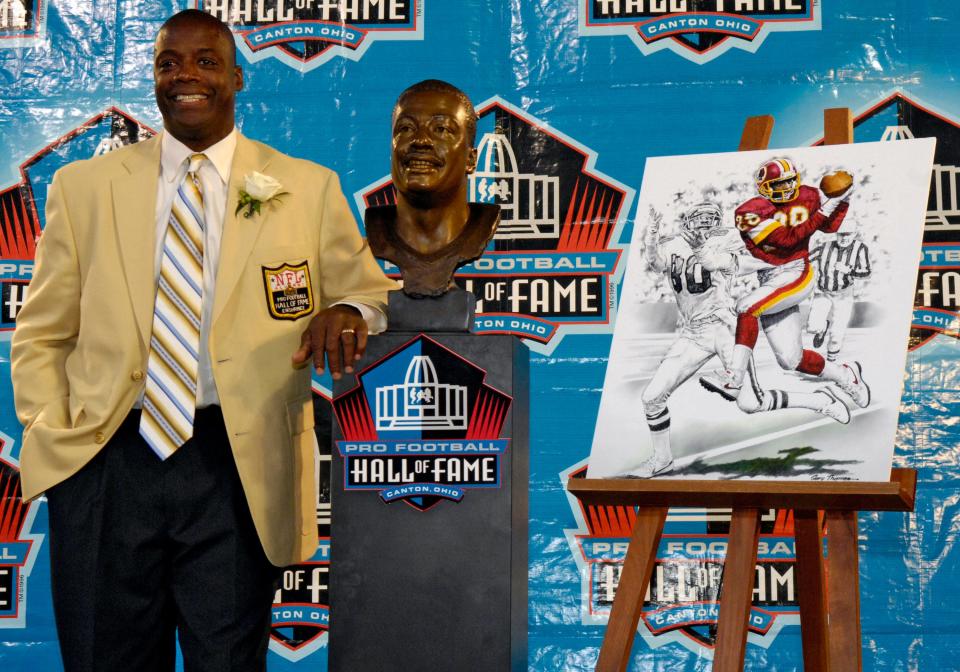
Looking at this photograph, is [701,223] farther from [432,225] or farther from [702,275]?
[432,225]

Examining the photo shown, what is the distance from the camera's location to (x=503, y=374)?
84.6 inches

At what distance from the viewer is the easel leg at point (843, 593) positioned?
2.01 m

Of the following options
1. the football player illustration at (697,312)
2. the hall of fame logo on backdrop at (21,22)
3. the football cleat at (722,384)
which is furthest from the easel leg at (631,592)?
the hall of fame logo on backdrop at (21,22)

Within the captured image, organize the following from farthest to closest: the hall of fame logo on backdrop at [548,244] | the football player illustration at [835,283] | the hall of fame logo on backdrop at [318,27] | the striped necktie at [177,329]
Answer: the hall of fame logo on backdrop at [318,27], the hall of fame logo on backdrop at [548,244], the football player illustration at [835,283], the striped necktie at [177,329]

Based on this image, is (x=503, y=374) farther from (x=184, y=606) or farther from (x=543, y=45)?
(x=543, y=45)

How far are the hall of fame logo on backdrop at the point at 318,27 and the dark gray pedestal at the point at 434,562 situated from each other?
57.7 inches

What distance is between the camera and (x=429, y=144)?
227 cm

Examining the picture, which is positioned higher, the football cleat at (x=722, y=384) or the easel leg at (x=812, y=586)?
the football cleat at (x=722, y=384)

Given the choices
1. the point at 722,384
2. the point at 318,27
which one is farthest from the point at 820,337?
the point at 318,27

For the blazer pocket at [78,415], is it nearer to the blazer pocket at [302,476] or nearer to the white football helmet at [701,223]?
the blazer pocket at [302,476]

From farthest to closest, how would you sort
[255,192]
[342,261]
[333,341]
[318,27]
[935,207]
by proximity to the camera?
[318,27]
[935,207]
[342,261]
[255,192]
[333,341]

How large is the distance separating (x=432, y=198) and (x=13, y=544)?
1.83m

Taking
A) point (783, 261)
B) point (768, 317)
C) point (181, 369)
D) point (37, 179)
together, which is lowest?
point (181, 369)

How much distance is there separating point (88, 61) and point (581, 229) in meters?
1.62
